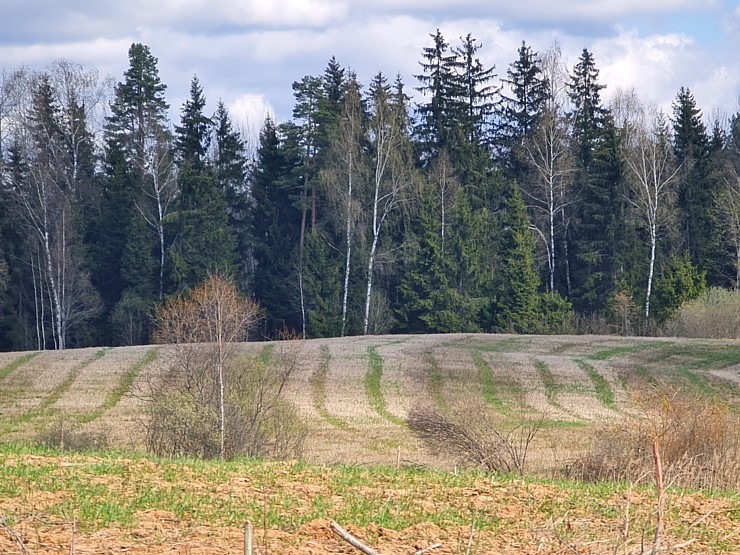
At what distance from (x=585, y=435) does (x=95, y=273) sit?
39.9 meters

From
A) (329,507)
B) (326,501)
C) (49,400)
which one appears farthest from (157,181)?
(329,507)

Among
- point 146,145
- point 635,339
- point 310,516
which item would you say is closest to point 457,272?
point 635,339

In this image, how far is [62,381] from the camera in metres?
36.0

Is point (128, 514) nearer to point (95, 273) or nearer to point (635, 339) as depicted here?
point (635, 339)

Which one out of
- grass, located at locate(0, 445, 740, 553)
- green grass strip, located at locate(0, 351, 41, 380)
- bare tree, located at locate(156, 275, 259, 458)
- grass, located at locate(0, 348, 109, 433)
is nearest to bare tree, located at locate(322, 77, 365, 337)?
grass, located at locate(0, 348, 109, 433)

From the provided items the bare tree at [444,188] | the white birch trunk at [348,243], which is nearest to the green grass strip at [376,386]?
the white birch trunk at [348,243]

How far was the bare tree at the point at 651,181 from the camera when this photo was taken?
50.6 m

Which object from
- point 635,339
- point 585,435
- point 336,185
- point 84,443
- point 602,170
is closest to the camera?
point 84,443

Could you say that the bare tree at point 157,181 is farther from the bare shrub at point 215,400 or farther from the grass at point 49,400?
the bare shrub at point 215,400

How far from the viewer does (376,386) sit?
35.4m

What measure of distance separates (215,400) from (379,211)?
1422 inches

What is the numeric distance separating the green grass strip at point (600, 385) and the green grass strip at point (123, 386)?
16168 millimetres

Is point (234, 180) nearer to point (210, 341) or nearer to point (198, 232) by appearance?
point (198, 232)

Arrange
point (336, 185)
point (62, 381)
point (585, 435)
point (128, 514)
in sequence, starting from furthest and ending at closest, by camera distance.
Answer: point (336, 185) < point (62, 381) < point (585, 435) < point (128, 514)
